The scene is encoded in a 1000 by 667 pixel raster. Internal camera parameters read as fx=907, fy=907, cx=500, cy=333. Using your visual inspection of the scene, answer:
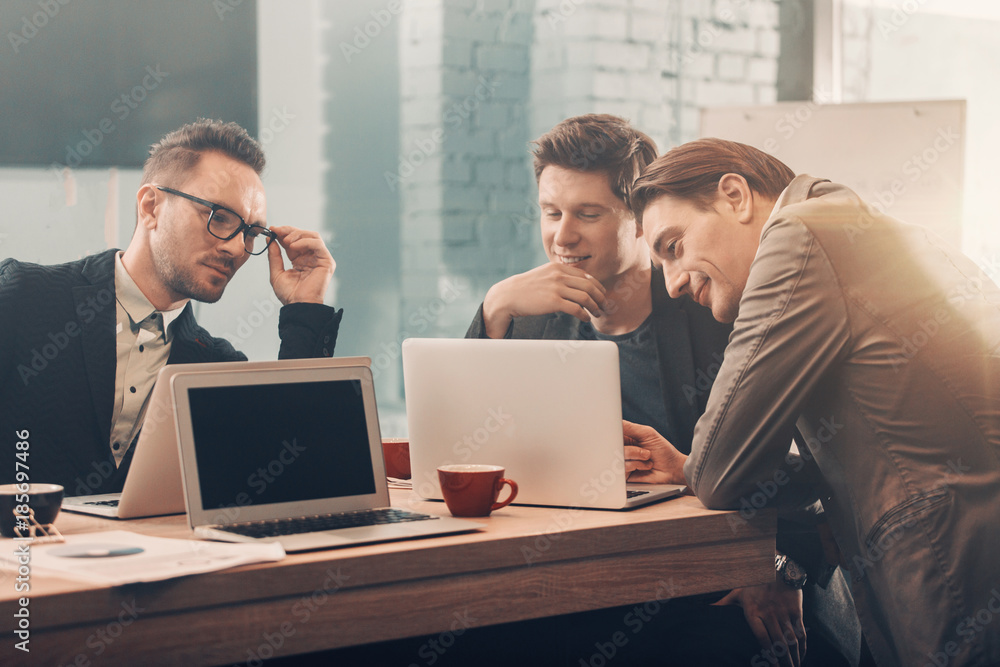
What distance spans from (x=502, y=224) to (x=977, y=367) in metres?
1.99

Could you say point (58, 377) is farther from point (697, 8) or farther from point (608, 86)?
point (697, 8)

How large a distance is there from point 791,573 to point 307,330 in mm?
1202

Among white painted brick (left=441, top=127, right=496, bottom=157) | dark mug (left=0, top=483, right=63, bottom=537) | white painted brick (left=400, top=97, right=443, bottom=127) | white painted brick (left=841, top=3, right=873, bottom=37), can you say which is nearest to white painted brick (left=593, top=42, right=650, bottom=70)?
white painted brick (left=441, top=127, right=496, bottom=157)

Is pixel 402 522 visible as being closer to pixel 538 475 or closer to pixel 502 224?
pixel 538 475

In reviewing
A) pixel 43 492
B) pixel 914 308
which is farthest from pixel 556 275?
pixel 43 492

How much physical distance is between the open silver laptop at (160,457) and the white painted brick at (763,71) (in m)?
2.63

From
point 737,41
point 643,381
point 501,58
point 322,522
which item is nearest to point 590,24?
point 501,58

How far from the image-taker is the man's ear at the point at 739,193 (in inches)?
67.9

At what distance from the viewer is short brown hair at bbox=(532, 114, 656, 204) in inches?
89.3

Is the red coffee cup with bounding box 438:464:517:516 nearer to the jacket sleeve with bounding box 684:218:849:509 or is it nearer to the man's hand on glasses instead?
the jacket sleeve with bounding box 684:218:849:509

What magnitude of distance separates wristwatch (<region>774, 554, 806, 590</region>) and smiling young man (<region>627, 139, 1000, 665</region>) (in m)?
0.23

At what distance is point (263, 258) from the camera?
280cm

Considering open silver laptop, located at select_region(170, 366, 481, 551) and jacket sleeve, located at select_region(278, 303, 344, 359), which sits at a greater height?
jacket sleeve, located at select_region(278, 303, 344, 359)

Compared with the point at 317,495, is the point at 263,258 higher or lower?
higher
